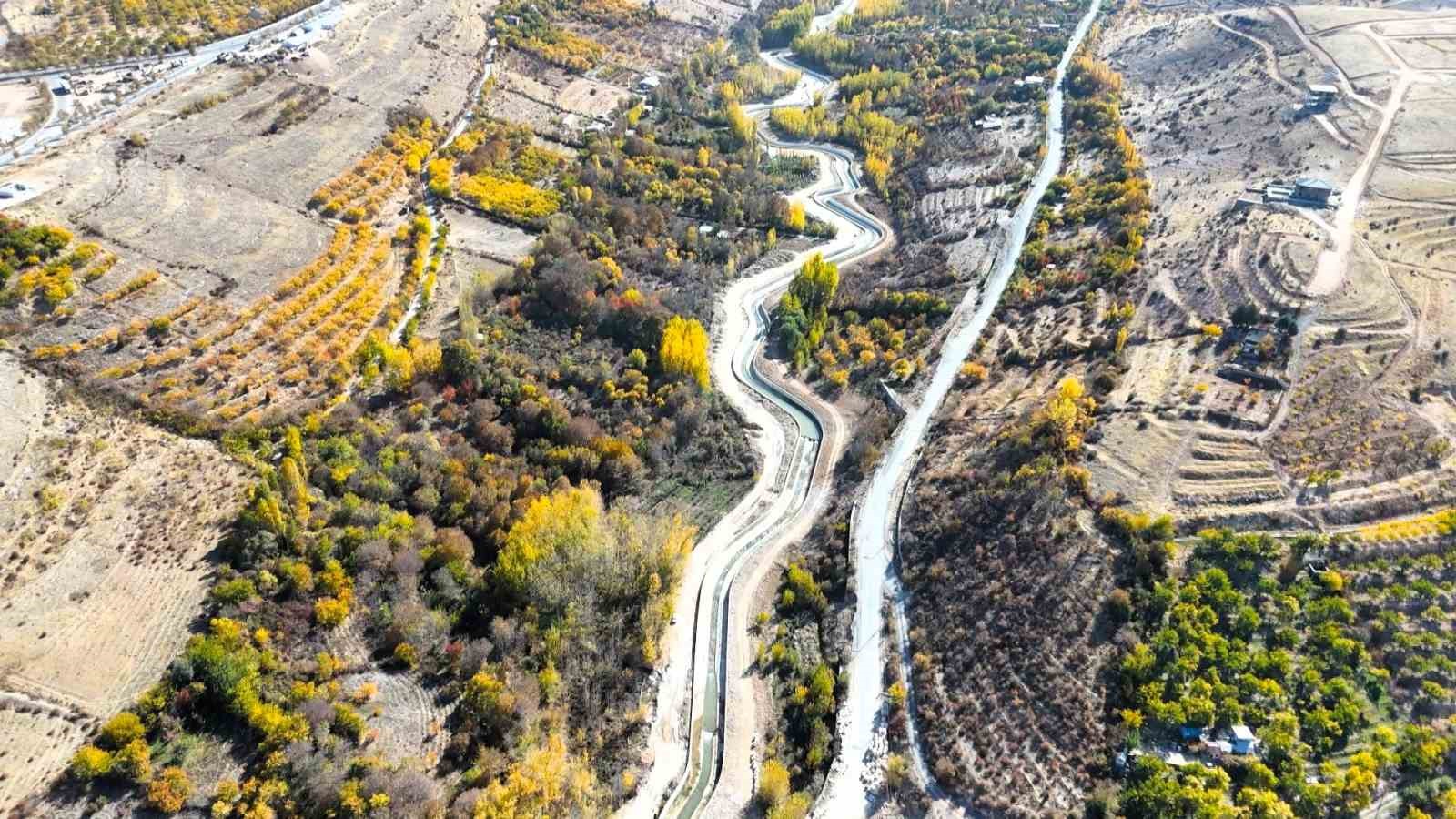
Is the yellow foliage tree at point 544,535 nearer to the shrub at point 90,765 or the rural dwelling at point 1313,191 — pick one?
the shrub at point 90,765

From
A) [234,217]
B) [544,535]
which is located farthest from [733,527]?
[234,217]

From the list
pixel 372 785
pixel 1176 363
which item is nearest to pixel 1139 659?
pixel 1176 363

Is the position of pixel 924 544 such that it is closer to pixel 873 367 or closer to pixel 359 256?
pixel 873 367

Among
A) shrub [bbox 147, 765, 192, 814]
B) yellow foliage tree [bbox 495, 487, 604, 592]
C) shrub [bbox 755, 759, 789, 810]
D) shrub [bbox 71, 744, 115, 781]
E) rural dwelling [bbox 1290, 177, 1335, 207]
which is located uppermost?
rural dwelling [bbox 1290, 177, 1335, 207]

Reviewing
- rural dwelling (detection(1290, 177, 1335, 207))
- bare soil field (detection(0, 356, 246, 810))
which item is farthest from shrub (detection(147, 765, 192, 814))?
rural dwelling (detection(1290, 177, 1335, 207))

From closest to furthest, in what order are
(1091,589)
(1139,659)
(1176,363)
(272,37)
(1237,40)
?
(1139,659)
(1091,589)
(1176,363)
(272,37)
(1237,40)

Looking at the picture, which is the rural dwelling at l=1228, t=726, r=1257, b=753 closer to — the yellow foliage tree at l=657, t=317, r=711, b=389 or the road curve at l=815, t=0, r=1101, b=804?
the road curve at l=815, t=0, r=1101, b=804
